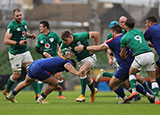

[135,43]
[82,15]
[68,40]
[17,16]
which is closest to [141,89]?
[135,43]

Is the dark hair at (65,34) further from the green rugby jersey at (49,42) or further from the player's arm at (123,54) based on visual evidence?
the green rugby jersey at (49,42)

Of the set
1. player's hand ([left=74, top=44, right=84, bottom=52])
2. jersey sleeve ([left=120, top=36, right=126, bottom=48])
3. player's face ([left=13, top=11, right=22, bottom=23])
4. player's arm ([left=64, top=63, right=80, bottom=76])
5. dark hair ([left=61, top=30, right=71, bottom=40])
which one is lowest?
player's arm ([left=64, top=63, right=80, bottom=76])

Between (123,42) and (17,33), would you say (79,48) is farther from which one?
(17,33)

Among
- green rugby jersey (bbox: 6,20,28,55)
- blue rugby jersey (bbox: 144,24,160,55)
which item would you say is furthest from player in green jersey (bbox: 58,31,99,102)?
green rugby jersey (bbox: 6,20,28,55)

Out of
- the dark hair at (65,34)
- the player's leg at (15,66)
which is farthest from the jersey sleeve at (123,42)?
the player's leg at (15,66)

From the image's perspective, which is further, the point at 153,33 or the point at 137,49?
the point at 153,33

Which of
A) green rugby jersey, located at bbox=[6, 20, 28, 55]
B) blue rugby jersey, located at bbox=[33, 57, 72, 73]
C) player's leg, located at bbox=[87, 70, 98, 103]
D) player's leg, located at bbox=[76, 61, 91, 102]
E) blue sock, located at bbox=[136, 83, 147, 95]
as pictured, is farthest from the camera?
green rugby jersey, located at bbox=[6, 20, 28, 55]

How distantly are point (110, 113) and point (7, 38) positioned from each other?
202 inches

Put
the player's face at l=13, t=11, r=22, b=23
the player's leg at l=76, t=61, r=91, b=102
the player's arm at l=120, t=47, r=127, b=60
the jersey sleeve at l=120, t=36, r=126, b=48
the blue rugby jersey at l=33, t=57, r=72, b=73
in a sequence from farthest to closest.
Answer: the player's face at l=13, t=11, r=22, b=23 < the player's leg at l=76, t=61, r=91, b=102 < the blue rugby jersey at l=33, t=57, r=72, b=73 < the player's arm at l=120, t=47, r=127, b=60 < the jersey sleeve at l=120, t=36, r=126, b=48

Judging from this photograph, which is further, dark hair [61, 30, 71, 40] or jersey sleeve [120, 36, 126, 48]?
dark hair [61, 30, 71, 40]

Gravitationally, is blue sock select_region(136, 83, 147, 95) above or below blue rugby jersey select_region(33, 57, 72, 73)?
below

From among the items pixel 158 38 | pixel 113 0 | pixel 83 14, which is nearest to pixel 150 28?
pixel 158 38

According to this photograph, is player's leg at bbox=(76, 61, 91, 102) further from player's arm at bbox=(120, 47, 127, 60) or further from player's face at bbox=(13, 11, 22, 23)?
player's face at bbox=(13, 11, 22, 23)

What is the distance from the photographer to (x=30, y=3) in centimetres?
3459
